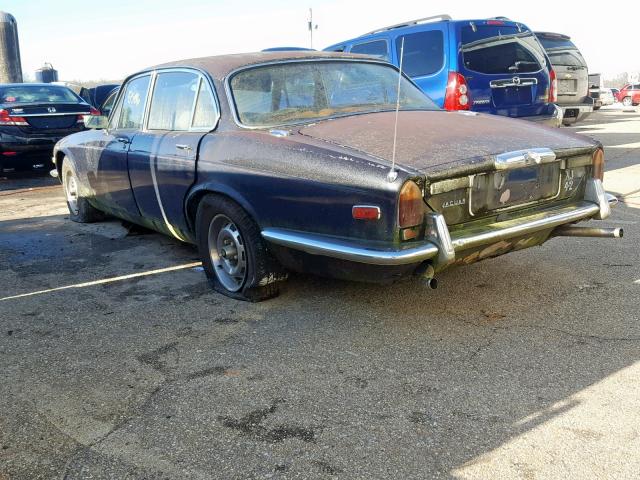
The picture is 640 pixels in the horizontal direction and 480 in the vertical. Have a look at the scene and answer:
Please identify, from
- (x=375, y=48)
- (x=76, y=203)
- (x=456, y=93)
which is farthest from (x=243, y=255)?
(x=375, y=48)

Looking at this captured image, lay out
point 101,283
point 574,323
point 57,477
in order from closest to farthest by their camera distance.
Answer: point 57,477 < point 574,323 < point 101,283

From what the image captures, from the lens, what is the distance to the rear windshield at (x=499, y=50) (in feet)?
24.9

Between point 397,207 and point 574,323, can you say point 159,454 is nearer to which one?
point 397,207

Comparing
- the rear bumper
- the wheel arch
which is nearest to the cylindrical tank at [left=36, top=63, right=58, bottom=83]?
the rear bumper

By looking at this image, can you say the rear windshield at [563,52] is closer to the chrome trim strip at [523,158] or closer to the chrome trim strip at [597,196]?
the chrome trim strip at [597,196]

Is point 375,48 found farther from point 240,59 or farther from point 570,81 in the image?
point 240,59

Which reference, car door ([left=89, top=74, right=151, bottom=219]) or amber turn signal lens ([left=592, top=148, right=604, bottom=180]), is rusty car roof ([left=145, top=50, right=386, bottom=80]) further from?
amber turn signal lens ([left=592, top=148, right=604, bottom=180])

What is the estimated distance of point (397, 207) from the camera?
3133mm

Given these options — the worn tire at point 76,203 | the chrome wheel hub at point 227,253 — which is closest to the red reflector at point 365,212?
the chrome wheel hub at point 227,253

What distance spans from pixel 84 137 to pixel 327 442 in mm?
4849

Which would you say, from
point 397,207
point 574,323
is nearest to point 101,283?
point 397,207

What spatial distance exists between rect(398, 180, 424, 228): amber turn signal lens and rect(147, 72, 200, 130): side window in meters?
2.04

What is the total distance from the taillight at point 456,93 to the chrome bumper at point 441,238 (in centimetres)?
352

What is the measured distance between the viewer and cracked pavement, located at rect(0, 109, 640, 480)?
2455 mm
